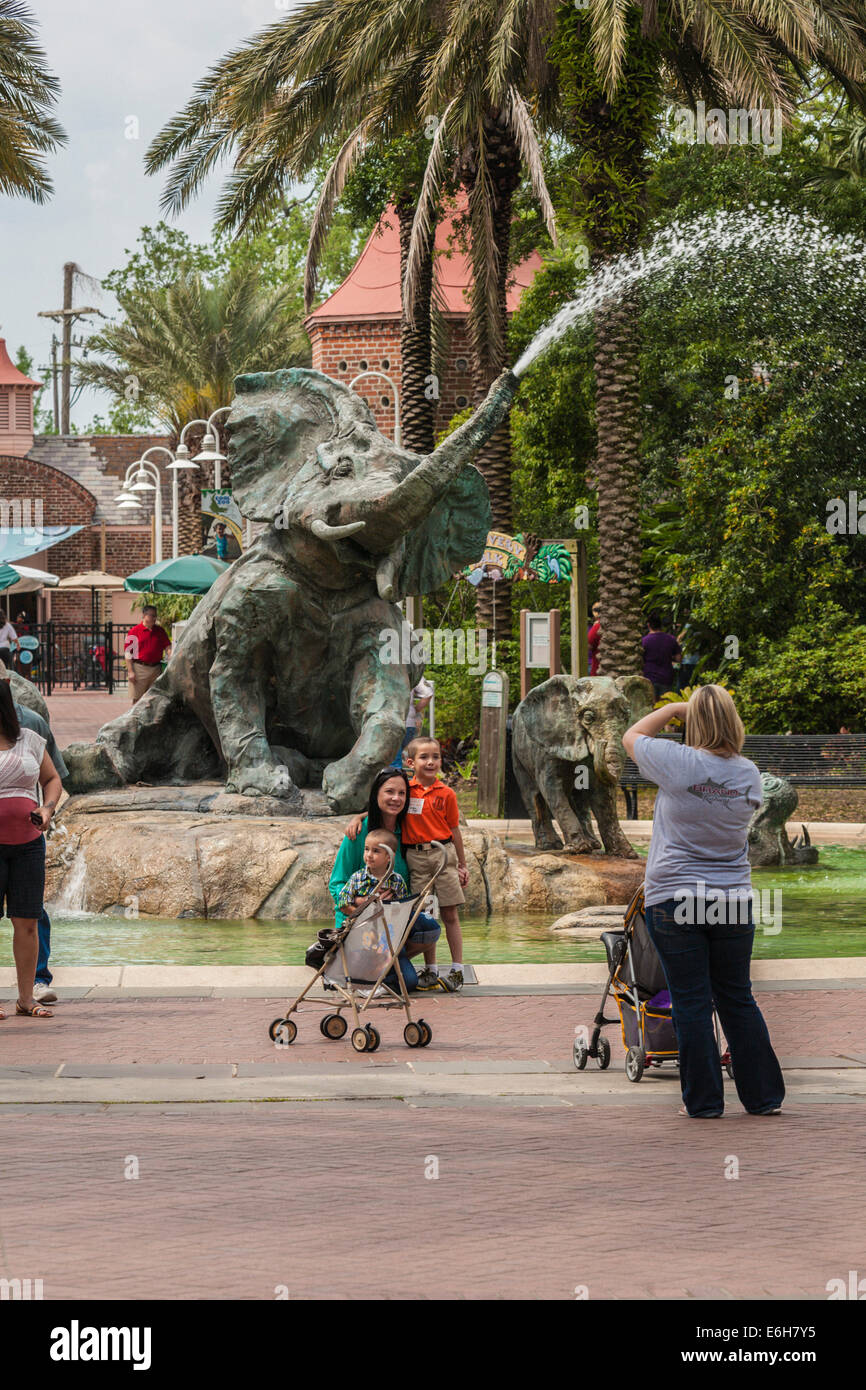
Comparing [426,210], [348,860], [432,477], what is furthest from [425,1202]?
[426,210]

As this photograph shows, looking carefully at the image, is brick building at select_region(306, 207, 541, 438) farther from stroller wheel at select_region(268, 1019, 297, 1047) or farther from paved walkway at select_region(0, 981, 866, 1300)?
paved walkway at select_region(0, 981, 866, 1300)

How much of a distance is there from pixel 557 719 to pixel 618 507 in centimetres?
988

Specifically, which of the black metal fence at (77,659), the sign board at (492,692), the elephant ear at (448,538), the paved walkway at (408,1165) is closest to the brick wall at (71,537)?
the black metal fence at (77,659)

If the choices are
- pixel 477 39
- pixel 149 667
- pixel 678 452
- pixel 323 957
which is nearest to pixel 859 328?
pixel 678 452

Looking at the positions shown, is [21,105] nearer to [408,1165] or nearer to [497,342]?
[497,342]

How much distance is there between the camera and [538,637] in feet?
69.9

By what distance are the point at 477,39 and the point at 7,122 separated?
19.8 ft

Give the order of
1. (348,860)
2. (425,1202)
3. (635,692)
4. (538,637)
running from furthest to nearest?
(538,637)
(635,692)
(348,860)
(425,1202)

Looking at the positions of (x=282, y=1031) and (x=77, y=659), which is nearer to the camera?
(x=282, y=1031)

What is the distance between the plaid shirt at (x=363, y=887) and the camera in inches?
363

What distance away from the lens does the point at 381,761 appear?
43.6 ft

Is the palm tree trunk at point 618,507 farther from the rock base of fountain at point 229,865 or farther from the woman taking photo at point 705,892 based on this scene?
the woman taking photo at point 705,892

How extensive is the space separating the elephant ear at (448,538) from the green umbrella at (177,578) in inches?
626

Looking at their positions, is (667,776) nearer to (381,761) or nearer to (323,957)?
(323,957)
